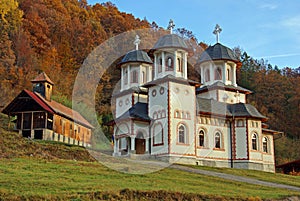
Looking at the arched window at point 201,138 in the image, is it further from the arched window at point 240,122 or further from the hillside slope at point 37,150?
the hillside slope at point 37,150

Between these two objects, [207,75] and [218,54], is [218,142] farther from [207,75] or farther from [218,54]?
[218,54]

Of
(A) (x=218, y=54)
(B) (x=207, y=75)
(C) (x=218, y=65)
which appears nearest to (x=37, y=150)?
(B) (x=207, y=75)

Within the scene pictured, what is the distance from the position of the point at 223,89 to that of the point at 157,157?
36.1 feet

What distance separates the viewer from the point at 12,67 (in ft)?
189

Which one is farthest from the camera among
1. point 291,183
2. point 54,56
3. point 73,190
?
point 54,56

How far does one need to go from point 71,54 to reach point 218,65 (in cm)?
2441

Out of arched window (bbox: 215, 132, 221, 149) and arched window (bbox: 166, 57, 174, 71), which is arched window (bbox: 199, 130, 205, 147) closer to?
arched window (bbox: 215, 132, 221, 149)

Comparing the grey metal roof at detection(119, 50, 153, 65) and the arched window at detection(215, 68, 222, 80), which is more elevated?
the grey metal roof at detection(119, 50, 153, 65)

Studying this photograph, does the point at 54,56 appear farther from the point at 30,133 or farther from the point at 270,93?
the point at 270,93

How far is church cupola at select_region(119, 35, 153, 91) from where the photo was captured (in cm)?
4347

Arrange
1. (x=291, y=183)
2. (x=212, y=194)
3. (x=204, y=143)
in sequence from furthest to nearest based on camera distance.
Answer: (x=204, y=143), (x=291, y=183), (x=212, y=194)

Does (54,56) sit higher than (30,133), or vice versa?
(54,56)

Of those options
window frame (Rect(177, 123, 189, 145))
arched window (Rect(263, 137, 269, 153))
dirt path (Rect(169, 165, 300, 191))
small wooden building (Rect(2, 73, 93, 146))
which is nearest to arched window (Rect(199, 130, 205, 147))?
window frame (Rect(177, 123, 189, 145))

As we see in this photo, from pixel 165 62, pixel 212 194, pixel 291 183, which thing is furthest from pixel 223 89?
pixel 212 194
